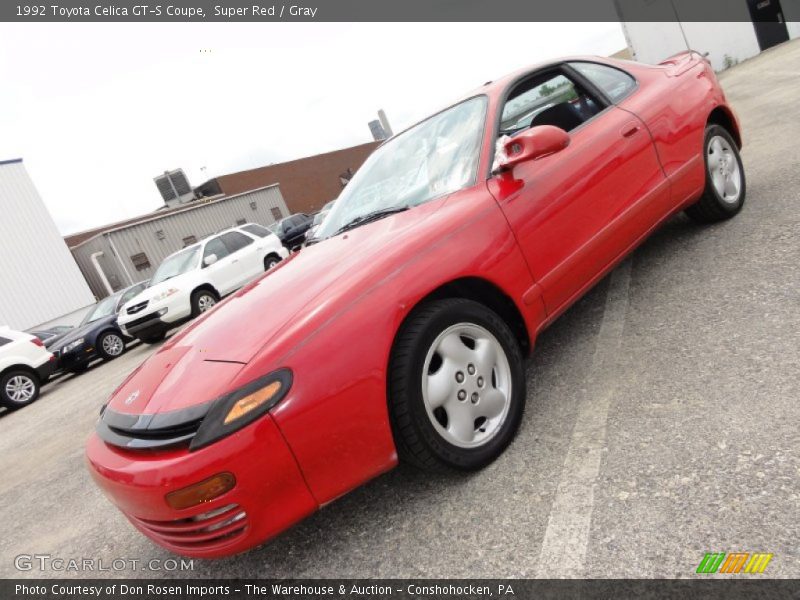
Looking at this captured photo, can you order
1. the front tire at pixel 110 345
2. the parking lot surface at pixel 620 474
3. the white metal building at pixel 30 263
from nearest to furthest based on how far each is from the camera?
the parking lot surface at pixel 620 474 < the front tire at pixel 110 345 < the white metal building at pixel 30 263

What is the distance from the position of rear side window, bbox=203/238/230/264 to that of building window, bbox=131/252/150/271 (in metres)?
15.2

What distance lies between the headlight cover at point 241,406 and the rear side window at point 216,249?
9.14m

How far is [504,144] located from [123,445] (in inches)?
78.7

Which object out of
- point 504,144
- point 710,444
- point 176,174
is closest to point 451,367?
point 710,444

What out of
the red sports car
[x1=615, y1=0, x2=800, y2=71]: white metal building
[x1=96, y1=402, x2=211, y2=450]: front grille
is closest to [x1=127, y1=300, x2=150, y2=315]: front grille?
the red sports car

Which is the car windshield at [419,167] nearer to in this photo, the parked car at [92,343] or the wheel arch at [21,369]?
the wheel arch at [21,369]

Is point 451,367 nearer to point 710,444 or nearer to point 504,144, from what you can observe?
point 710,444

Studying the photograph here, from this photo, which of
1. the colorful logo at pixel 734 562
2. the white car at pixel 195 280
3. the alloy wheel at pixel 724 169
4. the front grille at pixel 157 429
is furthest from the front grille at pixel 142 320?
the colorful logo at pixel 734 562

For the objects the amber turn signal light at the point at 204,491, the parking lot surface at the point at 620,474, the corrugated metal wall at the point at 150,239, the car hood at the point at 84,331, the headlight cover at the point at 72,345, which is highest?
the corrugated metal wall at the point at 150,239

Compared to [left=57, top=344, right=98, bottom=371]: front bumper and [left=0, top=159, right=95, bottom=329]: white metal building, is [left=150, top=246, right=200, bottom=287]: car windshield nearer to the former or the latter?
[left=57, top=344, right=98, bottom=371]: front bumper

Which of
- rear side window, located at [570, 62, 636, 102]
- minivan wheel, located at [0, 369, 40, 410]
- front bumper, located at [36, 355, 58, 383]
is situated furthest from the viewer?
Answer: front bumper, located at [36, 355, 58, 383]

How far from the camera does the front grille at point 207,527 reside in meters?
1.69

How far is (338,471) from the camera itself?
1806 millimetres

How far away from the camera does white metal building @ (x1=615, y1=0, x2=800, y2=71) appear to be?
65.5ft
